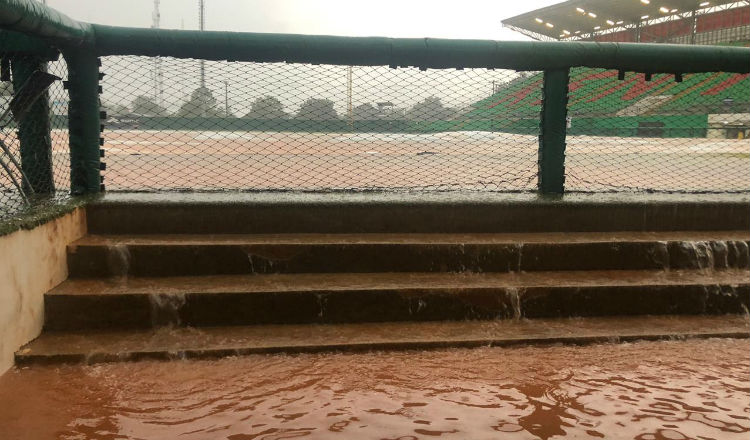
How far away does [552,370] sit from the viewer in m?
2.88

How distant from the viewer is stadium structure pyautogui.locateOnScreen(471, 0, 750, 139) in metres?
25.4

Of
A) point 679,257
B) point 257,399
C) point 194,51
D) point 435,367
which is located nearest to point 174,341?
point 257,399

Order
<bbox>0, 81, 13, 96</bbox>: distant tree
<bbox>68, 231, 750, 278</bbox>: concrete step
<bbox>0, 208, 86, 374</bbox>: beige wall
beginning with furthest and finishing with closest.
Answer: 1. <bbox>0, 81, 13, 96</bbox>: distant tree
2. <bbox>68, 231, 750, 278</bbox>: concrete step
3. <bbox>0, 208, 86, 374</bbox>: beige wall

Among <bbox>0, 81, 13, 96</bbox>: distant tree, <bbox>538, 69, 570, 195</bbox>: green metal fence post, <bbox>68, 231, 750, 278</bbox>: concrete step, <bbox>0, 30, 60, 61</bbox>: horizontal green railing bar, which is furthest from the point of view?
<bbox>538, 69, 570, 195</bbox>: green metal fence post

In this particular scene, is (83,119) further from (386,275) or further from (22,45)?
(386,275)

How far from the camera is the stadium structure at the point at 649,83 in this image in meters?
25.4

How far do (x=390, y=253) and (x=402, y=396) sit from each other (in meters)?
1.31

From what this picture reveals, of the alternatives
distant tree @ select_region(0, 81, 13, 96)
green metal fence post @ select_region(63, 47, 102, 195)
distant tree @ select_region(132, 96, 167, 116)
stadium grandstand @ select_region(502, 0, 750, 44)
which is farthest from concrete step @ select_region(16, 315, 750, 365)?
stadium grandstand @ select_region(502, 0, 750, 44)

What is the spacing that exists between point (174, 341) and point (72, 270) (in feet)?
3.01

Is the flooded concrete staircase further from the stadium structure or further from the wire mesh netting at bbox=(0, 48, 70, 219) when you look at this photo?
the stadium structure

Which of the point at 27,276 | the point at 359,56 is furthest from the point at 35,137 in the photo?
the point at 359,56

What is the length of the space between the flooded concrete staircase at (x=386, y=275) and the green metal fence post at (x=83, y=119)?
14.6 inches

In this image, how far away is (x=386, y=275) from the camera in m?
3.70

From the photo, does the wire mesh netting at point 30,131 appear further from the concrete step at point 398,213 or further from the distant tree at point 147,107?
the distant tree at point 147,107
